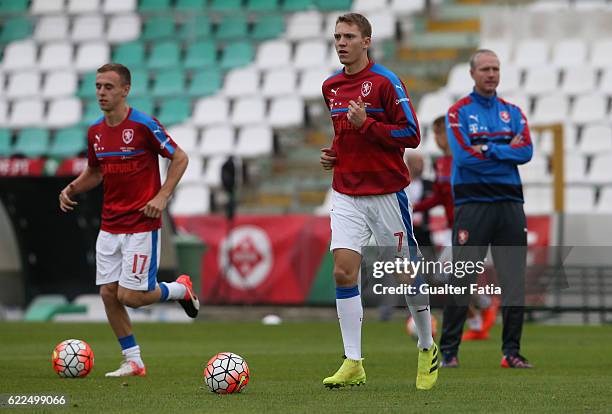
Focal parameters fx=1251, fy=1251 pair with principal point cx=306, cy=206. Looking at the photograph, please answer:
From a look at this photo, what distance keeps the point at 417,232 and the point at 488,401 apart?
849 cm

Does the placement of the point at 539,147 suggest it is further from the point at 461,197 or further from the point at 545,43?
the point at 461,197

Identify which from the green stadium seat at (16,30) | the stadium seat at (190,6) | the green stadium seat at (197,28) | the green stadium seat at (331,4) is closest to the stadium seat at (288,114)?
the green stadium seat at (331,4)

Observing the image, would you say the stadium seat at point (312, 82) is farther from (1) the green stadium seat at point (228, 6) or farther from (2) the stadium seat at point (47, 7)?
(2) the stadium seat at point (47, 7)

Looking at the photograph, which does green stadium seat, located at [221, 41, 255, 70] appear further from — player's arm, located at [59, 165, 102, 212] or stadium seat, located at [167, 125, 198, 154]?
player's arm, located at [59, 165, 102, 212]

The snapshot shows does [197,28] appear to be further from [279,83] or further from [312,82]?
[312,82]

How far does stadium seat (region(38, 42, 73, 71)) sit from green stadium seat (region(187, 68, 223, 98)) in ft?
10.4

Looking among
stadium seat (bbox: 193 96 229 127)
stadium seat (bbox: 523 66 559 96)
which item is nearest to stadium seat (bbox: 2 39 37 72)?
stadium seat (bbox: 193 96 229 127)

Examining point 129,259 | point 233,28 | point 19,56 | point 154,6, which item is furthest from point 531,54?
point 129,259

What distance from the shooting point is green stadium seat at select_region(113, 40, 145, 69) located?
24.4 metres

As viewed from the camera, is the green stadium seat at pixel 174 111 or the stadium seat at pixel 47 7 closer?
the green stadium seat at pixel 174 111

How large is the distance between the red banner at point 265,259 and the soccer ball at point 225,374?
1028 centimetres

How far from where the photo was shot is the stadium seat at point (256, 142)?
21594 millimetres

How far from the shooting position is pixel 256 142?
71.2 feet

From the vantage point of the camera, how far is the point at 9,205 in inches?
688
